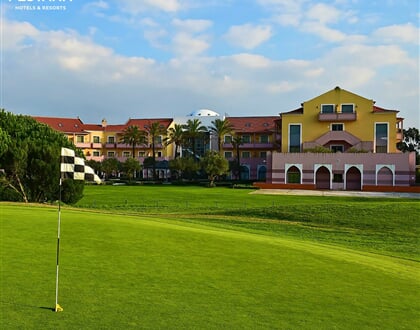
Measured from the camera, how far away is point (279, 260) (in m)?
11.4

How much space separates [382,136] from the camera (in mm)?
83062

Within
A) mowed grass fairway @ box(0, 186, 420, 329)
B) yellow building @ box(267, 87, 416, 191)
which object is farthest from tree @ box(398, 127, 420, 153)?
mowed grass fairway @ box(0, 186, 420, 329)

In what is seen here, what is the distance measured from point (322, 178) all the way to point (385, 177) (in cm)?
989

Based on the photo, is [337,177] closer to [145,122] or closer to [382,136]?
[382,136]

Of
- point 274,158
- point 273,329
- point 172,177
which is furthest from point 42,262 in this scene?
point 172,177

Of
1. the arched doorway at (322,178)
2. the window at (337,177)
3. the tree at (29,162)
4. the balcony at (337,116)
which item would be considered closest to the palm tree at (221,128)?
the balcony at (337,116)

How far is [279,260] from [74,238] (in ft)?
17.8

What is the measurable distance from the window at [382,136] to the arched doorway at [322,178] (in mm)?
A: 14466

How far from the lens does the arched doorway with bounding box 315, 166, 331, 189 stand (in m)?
75.8

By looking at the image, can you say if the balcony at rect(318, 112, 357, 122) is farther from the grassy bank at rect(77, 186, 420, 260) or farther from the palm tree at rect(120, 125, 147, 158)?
the grassy bank at rect(77, 186, 420, 260)

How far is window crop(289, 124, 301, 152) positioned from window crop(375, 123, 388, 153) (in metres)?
14.1

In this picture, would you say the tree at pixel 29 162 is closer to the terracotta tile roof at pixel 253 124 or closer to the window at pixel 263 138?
the terracotta tile roof at pixel 253 124

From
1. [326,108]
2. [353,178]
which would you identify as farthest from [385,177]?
[326,108]

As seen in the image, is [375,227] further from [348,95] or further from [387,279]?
[348,95]
